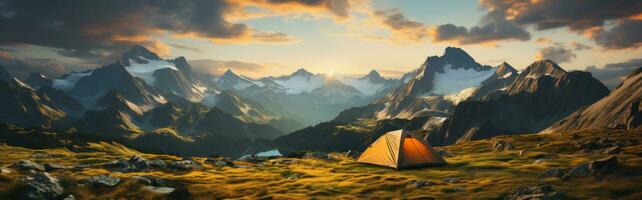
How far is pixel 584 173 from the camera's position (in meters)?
33.9

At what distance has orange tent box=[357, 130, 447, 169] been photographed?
52.0 metres

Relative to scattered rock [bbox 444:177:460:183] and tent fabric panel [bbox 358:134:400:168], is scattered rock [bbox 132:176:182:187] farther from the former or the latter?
scattered rock [bbox 444:177:460:183]

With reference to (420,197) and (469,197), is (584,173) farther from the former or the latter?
(420,197)

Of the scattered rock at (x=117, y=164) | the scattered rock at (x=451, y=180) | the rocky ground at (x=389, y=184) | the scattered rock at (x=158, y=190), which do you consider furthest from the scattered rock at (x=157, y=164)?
the scattered rock at (x=451, y=180)

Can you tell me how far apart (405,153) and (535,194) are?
26.3 meters

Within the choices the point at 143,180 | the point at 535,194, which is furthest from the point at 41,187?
the point at 535,194

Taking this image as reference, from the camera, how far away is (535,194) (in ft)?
87.5

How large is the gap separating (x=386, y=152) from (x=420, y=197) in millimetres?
23086

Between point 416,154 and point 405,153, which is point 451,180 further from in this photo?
point 405,153

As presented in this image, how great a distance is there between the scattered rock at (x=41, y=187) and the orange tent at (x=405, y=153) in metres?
33.2

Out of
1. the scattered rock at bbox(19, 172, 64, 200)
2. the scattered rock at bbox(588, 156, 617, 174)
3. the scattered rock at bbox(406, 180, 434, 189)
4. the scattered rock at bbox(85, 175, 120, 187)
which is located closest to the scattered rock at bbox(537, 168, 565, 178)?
the scattered rock at bbox(588, 156, 617, 174)

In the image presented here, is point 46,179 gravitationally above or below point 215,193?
above

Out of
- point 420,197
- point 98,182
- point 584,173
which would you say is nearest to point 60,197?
point 98,182

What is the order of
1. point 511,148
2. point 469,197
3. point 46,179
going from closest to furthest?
point 469,197 → point 46,179 → point 511,148
